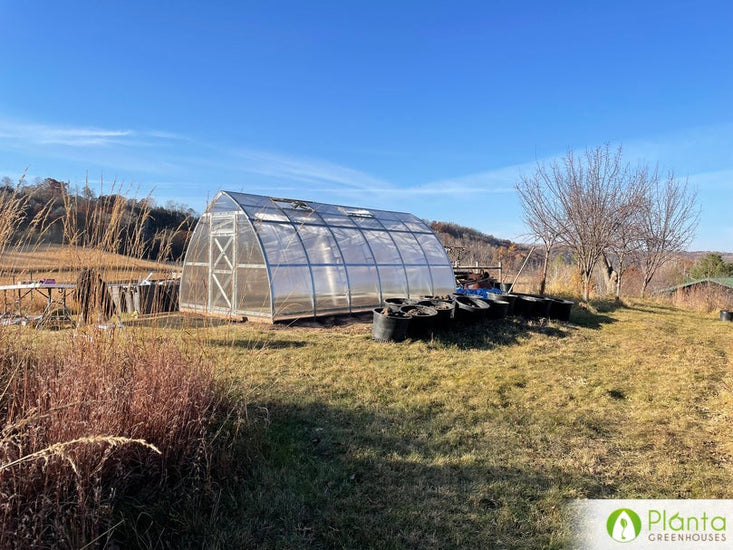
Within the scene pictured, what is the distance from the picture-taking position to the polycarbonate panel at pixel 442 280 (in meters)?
12.6

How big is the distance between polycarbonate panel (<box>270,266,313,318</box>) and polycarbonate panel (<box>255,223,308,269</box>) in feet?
0.68

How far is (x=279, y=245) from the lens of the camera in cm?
962

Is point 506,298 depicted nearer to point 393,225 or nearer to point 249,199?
point 393,225

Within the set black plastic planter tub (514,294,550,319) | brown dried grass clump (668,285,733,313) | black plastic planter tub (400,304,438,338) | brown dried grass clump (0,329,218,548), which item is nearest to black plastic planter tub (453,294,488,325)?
black plastic planter tub (400,304,438,338)

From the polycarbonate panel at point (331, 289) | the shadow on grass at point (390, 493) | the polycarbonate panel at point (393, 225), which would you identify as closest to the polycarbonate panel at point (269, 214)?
the polycarbonate panel at point (331, 289)

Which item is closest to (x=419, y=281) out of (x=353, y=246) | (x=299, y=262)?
(x=353, y=246)

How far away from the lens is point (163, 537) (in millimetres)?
2170

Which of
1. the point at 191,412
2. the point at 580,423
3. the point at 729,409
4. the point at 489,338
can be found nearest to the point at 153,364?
the point at 191,412

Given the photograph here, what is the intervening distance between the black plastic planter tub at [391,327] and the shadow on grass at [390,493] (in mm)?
3512

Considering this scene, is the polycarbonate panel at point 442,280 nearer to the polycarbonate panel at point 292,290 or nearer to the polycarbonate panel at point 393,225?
the polycarbonate panel at point 393,225

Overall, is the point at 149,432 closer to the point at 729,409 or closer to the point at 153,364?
the point at 153,364

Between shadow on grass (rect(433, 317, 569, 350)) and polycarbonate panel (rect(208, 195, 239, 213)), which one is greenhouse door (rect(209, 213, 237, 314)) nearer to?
polycarbonate panel (rect(208, 195, 239, 213))

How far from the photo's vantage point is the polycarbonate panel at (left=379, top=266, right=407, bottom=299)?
36.8 feet

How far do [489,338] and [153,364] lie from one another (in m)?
6.18
